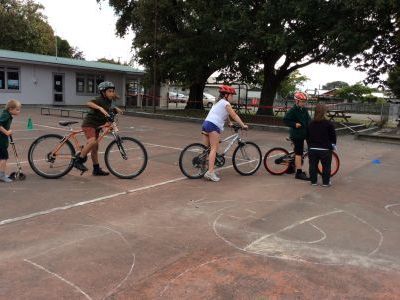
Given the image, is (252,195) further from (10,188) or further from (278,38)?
(278,38)

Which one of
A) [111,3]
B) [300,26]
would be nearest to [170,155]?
[300,26]

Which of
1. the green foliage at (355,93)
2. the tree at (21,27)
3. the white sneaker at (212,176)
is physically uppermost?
the tree at (21,27)

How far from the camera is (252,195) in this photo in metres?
7.07

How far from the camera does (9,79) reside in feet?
89.4

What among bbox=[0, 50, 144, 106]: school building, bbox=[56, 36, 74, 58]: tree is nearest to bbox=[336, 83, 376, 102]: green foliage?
bbox=[0, 50, 144, 106]: school building

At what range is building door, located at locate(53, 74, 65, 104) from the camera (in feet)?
99.7

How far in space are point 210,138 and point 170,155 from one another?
2.93 metres

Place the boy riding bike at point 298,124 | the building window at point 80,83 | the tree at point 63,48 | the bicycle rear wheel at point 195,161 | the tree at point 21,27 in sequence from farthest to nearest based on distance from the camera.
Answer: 1. the tree at point 63,48
2. the tree at point 21,27
3. the building window at point 80,83
4. the boy riding bike at point 298,124
5. the bicycle rear wheel at point 195,161

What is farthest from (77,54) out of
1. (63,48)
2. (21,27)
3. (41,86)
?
(41,86)

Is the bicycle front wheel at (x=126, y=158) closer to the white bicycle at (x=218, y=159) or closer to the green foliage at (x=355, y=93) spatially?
the white bicycle at (x=218, y=159)

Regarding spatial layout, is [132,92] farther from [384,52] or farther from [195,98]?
[384,52]

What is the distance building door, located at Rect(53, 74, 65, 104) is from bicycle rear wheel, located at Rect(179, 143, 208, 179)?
24429 millimetres

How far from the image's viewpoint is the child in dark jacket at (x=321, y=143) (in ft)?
25.9

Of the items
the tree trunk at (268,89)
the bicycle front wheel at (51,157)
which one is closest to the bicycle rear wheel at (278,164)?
the bicycle front wheel at (51,157)
